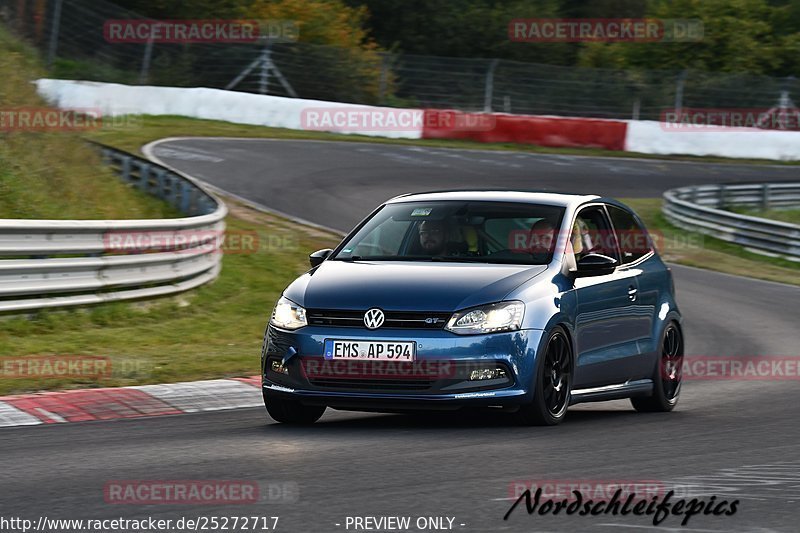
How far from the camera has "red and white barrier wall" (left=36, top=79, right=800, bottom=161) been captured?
3912 centimetres

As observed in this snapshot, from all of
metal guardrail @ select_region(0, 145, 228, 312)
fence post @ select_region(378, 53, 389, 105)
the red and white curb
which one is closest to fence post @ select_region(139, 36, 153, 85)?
fence post @ select_region(378, 53, 389, 105)

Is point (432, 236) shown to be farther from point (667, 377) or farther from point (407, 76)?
point (407, 76)

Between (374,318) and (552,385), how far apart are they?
1269 mm

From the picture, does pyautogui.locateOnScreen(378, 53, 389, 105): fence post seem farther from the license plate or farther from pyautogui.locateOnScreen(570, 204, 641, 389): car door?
the license plate

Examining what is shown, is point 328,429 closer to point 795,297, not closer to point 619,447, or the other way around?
point 619,447

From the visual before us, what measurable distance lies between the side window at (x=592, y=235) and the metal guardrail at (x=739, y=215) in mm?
19149

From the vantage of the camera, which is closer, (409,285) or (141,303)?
(409,285)

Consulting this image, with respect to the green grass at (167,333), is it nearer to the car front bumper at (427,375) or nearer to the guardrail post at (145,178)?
the car front bumper at (427,375)

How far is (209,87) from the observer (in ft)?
141

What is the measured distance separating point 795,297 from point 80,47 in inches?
1001

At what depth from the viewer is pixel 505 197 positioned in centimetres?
972

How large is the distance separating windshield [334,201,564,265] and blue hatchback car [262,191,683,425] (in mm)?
10

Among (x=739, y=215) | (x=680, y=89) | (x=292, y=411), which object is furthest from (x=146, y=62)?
(x=292, y=411)

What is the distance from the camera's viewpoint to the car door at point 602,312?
9250 millimetres
